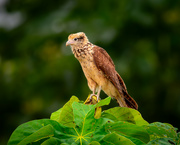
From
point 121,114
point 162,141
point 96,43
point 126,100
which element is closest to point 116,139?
point 162,141

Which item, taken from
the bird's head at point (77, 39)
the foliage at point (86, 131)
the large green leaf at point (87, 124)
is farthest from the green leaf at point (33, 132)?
the bird's head at point (77, 39)

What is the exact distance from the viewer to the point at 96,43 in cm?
926

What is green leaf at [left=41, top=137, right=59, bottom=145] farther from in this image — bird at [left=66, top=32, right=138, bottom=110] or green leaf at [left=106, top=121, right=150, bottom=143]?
bird at [left=66, top=32, right=138, bottom=110]

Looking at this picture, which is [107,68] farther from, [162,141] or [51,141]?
[51,141]

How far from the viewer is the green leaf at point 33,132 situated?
2.57m

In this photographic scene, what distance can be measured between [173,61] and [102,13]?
2119 millimetres

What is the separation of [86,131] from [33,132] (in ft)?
1.11

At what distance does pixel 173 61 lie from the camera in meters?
10.4

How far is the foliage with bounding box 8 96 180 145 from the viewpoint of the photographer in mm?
2581

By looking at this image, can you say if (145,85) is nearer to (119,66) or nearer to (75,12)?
(119,66)

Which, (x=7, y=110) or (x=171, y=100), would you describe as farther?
(x=7, y=110)

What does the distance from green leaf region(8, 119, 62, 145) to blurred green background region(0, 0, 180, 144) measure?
6300mm

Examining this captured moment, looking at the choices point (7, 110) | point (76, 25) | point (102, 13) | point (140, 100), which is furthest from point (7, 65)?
point (140, 100)

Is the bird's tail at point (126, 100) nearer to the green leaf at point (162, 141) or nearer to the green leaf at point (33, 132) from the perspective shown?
the green leaf at point (162, 141)
